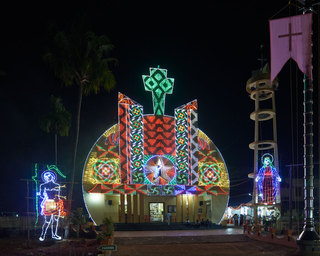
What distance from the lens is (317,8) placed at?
618 inches

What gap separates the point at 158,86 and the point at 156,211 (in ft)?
39.2

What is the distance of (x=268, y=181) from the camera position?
32.0 metres

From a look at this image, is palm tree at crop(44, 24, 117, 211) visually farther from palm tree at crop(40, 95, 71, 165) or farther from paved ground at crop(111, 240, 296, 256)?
paved ground at crop(111, 240, 296, 256)

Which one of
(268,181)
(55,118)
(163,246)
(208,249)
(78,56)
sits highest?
(78,56)

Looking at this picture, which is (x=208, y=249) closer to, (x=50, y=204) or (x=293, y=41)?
(x=50, y=204)

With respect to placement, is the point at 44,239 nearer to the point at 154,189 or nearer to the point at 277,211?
the point at 154,189

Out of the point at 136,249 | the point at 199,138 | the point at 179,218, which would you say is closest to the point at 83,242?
the point at 136,249

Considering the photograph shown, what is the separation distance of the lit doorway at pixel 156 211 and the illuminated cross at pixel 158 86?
8836 millimetres

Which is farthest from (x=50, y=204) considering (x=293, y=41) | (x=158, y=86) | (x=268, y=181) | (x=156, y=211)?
(x=158, y=86)

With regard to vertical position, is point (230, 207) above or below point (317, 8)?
below

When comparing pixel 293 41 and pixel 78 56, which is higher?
pixel 78 56

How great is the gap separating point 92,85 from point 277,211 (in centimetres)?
1662

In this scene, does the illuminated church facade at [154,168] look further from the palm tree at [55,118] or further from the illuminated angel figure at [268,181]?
the palm tree at [55,118]

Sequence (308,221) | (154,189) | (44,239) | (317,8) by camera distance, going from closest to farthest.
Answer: (308,221), (317,8), (44,239), (154,189)
